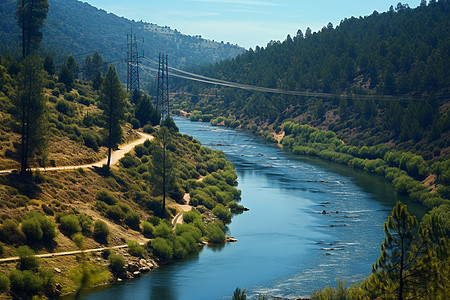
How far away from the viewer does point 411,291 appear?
3491 cm

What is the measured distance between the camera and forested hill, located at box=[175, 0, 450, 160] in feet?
385

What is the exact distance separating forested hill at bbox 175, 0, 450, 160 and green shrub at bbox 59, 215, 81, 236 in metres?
73.2

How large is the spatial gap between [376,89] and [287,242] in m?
94.3

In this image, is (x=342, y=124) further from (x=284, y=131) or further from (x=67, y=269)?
(x=67, y=269)

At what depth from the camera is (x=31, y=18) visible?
96.0m

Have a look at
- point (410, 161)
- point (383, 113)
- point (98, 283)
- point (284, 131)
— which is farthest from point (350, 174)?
point (98, 283)

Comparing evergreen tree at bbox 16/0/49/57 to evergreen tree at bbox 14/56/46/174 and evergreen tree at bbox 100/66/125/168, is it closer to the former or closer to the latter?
evergreen tree at bbox 100/66/125/168

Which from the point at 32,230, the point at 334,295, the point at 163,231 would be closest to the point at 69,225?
the point at 32,230

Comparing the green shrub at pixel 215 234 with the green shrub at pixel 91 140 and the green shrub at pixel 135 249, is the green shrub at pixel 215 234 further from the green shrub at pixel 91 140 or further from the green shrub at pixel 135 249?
the green shrub at pixel 91 140

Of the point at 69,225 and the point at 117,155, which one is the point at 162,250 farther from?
the point at 117,155

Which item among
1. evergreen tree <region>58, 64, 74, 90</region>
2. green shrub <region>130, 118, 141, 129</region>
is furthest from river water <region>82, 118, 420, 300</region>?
evergreen tree <region>58, 64, 74, 90</region>

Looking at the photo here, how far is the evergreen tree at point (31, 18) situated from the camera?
94.8 meters

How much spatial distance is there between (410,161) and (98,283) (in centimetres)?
6972

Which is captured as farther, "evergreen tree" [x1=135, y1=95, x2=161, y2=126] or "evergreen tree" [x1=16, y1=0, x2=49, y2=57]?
"evergreen tree" [x1=135, y1=95, x2=161, y2=126]
